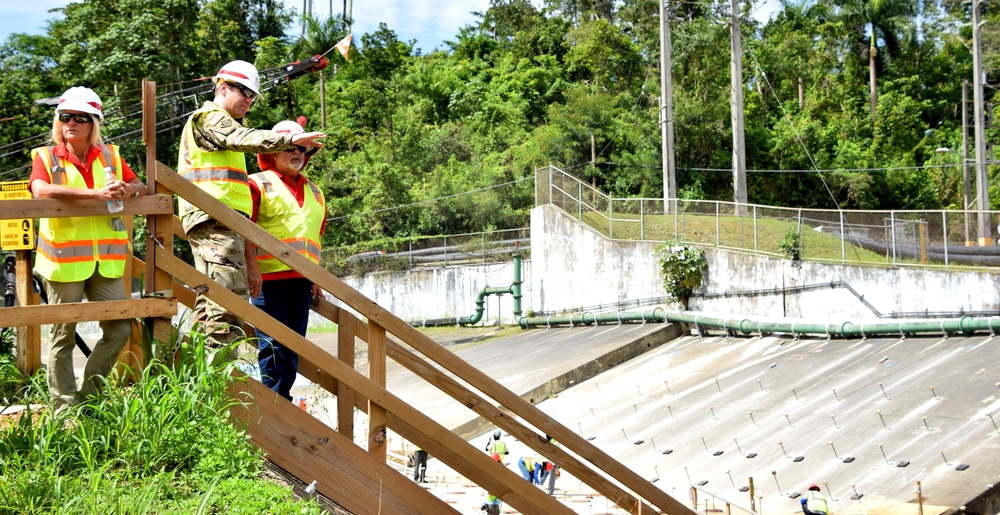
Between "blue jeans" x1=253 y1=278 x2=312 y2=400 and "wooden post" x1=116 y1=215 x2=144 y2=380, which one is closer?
"wooden post" x1=116 y1=215 x2=144 y2=380

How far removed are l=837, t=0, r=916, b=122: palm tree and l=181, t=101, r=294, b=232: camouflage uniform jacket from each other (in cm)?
4060

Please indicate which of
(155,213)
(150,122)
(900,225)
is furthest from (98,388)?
(900,225)

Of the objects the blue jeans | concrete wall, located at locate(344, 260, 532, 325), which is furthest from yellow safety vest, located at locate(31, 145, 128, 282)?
concrete wall, located at locate(344, 260, 532, 325)

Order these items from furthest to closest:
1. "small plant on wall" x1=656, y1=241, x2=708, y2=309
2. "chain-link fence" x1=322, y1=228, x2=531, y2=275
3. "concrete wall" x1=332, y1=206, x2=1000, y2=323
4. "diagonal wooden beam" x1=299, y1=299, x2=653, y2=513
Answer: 1. "chain-link fence" x1=322, y1=228, x2=531, y2=275
2. "small plant on wall" x1=656, y1=241, x2=708, y2=309
3. "concrete wall" x1=332, y1=206, x2=1000, y2=323
4. "diagonal wooden beam" x1=299, y1=299, x2=653, y2=513

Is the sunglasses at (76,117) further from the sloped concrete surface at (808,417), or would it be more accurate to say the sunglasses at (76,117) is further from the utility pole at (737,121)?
the utility pole at (737,121)

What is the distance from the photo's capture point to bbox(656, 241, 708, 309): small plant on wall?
20.8 m

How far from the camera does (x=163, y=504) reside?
358 centimetres

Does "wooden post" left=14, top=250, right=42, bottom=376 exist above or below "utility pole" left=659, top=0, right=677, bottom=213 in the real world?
below

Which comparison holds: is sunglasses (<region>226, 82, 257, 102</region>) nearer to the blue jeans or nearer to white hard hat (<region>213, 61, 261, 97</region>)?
white hard hat (<region>213, 61, 261, 97</region>)

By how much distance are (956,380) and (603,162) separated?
21972 mm

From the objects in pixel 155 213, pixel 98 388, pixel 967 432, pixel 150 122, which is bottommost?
pixel 967 432

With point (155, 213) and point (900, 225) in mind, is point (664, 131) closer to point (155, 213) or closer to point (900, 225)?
point (900, 225)

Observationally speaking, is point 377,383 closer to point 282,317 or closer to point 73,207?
point 282,317

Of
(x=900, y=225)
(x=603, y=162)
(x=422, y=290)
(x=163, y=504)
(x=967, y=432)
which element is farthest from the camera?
(x=603, y=162)
